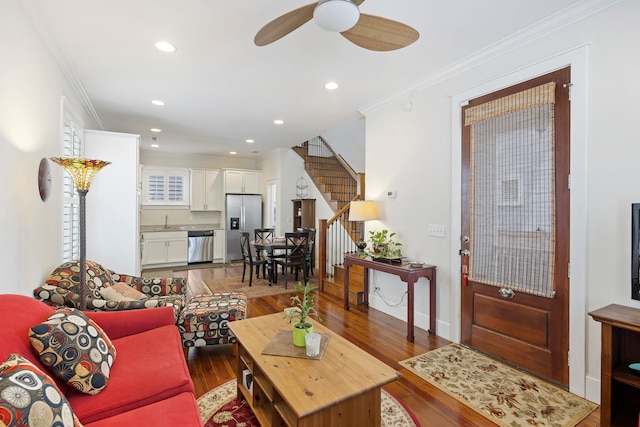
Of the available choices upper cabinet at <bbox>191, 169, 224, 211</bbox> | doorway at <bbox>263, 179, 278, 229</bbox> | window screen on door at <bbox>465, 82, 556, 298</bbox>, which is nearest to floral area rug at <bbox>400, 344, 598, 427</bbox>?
window screen on door at <bbox>465, 82, 556, 298</bbox>

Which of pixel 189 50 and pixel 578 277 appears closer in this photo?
pixel 578 277

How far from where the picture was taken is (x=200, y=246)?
303 inches

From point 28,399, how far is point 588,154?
3.32 m

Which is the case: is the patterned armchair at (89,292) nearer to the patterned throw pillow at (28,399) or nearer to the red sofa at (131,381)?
the red sofa at (131,381)

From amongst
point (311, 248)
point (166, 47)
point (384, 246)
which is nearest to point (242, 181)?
point (311, 248)

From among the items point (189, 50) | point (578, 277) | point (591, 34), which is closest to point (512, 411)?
point (578, 277)

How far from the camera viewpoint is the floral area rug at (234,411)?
1963mm

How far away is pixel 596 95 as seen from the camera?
221 cm

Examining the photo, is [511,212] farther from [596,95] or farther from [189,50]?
[189,50]

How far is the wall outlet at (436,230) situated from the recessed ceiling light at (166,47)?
317 cm

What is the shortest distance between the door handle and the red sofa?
103 inches

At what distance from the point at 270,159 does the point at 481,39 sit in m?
5.98

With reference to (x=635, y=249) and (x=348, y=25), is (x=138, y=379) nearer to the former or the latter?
(x=348, y=25)

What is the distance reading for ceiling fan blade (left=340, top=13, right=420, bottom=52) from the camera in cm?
184
